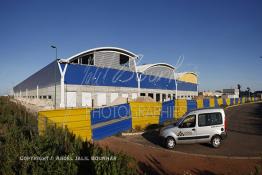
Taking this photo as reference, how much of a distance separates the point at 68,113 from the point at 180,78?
47070 millimetres

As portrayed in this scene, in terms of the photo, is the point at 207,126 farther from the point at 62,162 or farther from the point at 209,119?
the point at 62,162

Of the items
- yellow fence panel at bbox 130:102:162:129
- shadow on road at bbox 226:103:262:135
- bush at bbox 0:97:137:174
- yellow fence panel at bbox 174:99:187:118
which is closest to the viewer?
bush at bbox 0:97:137:174

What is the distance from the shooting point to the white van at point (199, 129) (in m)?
11.0

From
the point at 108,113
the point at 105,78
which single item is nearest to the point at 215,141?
the point at 108,113

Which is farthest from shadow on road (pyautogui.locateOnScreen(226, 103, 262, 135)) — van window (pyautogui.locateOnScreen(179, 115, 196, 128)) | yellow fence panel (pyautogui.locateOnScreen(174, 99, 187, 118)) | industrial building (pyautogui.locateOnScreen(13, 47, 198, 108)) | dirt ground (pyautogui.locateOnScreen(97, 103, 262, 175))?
industrial building (pyautogui.locateOnScreen(13, 47, 198, 108))

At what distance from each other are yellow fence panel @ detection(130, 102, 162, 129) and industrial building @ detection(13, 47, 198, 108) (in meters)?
12.3

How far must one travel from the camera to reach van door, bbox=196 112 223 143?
1100 cm

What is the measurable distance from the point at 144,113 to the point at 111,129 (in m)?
3.90

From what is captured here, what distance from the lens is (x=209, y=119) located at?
11.2 meters

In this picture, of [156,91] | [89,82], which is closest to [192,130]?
[89,82]

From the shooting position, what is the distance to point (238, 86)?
420 ft

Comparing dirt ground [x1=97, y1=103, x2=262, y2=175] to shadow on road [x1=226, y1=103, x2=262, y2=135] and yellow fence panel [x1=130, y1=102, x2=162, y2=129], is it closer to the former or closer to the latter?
shadow on road [x1=226, y1=103, x2=262, y2=135]

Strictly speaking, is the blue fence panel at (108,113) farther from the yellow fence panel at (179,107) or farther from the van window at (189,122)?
the yellow fence panel at (179,107)

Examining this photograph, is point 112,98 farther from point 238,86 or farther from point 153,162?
point 238,86
